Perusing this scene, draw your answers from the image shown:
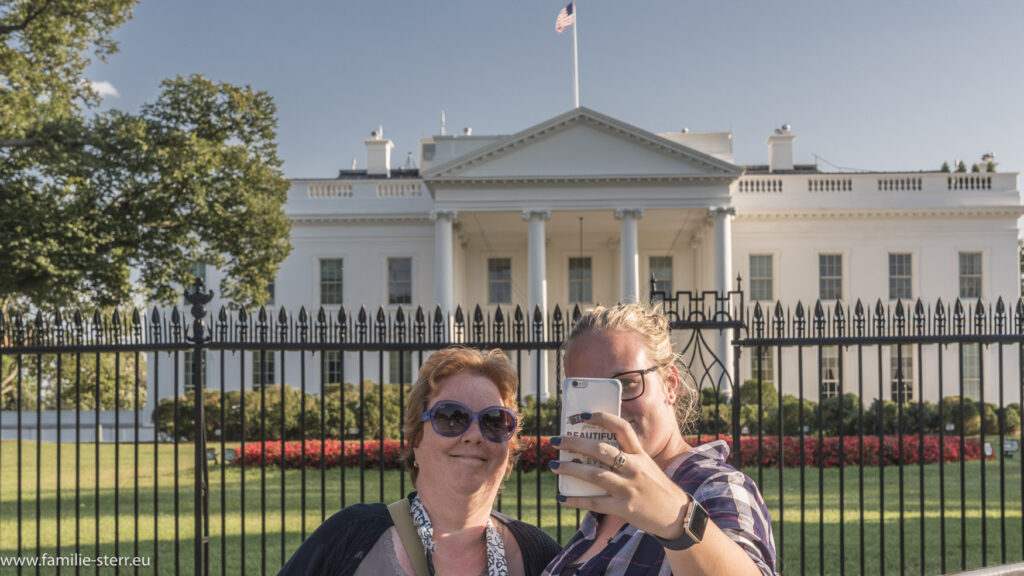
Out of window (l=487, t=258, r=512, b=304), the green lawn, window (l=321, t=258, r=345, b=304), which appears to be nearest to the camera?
the green lawn

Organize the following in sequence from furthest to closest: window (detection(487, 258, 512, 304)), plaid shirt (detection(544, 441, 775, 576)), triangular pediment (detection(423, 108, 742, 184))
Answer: window (detection(487, 258, 512, 304)) < triangular pediment (detection(423, 108, 742, 184)) < plaid shirt (detection(544, 441, 775, 576))

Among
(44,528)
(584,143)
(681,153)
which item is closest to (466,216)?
(584,143)

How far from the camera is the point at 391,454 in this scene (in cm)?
1370

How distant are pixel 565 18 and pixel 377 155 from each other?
1464cm

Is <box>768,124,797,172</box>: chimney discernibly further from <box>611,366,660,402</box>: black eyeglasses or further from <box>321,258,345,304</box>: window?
<box>611,366,660,402</box>: black eyeglasses

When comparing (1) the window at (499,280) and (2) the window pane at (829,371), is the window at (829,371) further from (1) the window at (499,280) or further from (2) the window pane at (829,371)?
(1) the window at (499,280)

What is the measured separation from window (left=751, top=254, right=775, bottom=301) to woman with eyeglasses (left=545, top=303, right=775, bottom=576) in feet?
107

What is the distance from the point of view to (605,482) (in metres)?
1.40

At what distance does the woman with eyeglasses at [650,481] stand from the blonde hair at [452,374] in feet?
2.04

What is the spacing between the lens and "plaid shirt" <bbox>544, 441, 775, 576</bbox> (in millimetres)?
1604

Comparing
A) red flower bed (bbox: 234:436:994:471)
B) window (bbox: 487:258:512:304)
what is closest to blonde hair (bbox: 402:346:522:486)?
red flower bed (bbox: 234:436:994:471)

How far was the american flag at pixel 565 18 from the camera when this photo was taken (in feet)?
89.8

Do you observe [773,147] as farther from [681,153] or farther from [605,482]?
[605,482]

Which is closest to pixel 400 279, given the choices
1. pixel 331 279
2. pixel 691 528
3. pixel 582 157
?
pixel 331 279
